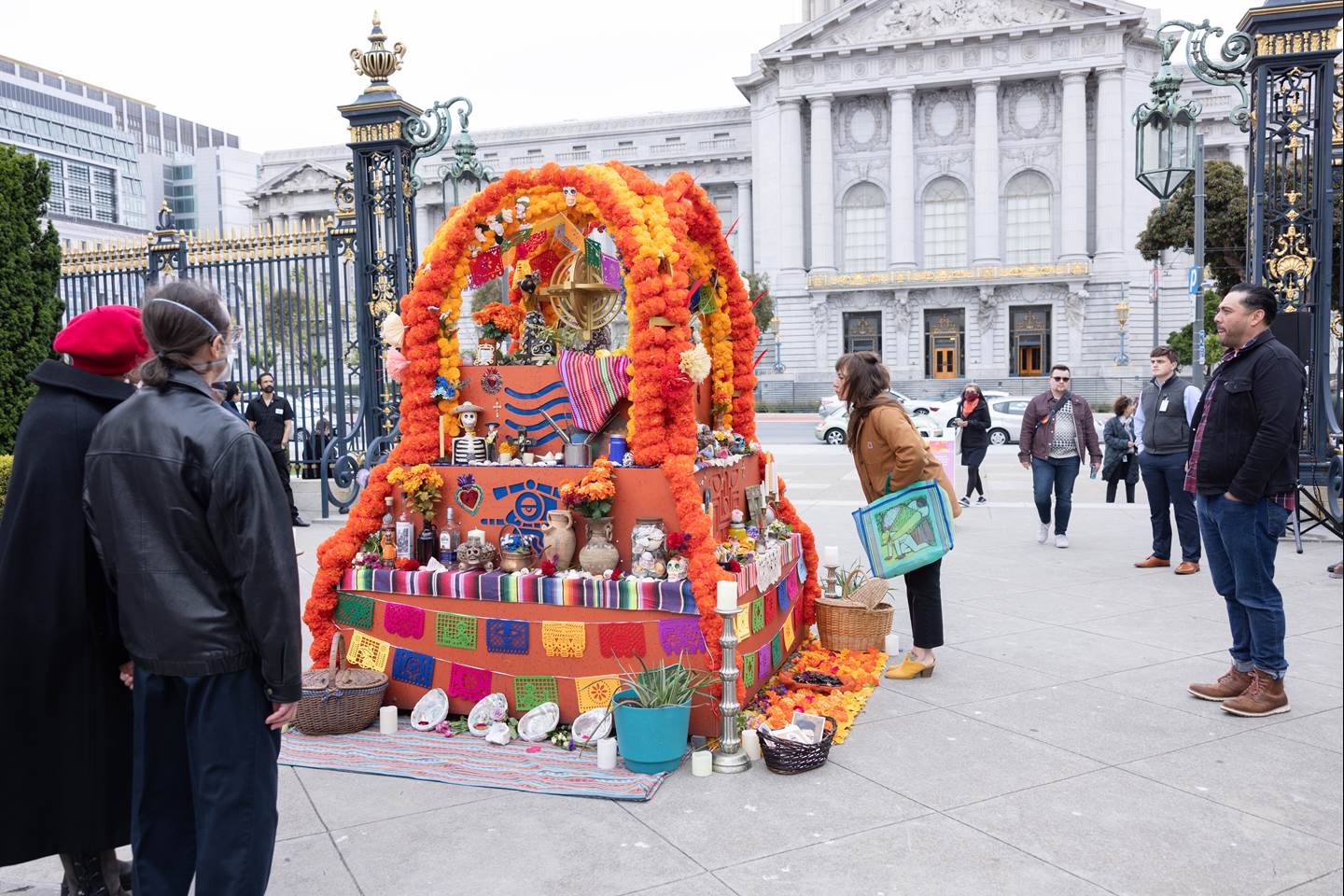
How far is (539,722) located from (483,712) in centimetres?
33

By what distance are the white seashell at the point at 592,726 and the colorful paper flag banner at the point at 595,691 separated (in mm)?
67

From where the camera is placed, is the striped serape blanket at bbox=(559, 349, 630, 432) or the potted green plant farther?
the striped serape blanket at bbox=(559, 349, 630, 432)

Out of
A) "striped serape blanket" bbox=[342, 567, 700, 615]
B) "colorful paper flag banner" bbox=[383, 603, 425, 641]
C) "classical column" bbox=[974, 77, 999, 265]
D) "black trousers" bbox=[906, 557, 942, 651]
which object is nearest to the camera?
"striped serape blanket" bbox=[342, 567, 700, 615]

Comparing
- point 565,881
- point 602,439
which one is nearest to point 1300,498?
point 602,439

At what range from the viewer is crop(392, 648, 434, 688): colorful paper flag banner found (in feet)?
18.2

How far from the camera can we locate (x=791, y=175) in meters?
55.5

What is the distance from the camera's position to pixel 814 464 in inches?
834

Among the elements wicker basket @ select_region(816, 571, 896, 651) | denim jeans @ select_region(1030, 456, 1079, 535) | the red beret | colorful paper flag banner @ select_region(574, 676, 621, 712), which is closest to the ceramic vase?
colorful paper flag banner @ select_region(574, 676, 621, 712)

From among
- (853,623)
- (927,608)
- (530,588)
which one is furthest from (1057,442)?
(530,588)

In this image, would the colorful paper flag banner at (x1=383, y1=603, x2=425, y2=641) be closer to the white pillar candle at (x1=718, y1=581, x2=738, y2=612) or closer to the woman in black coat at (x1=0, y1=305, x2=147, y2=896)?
the white pillar candle at (x1=718, y1=581, x2=738, y2=612)

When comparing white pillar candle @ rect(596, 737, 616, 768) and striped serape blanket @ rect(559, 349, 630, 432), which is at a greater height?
striped serape blanket @ rect(559, 349, 630, 432)

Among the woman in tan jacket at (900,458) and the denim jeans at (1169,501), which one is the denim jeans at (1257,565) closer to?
the woman in tan jacket at (900,458)

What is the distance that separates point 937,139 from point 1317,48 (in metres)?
47.2

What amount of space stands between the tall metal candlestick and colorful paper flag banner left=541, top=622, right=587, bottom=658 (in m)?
0.81
